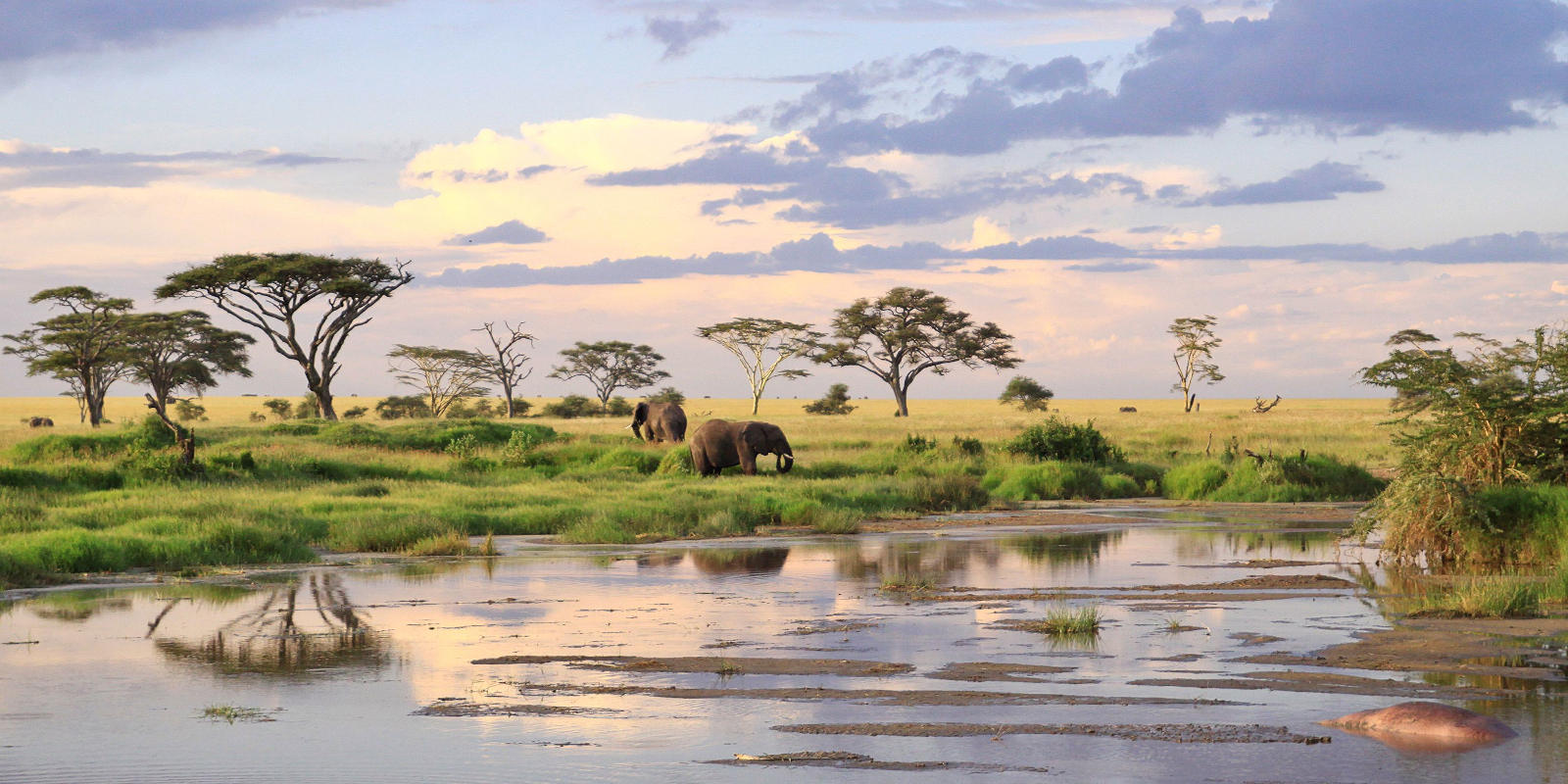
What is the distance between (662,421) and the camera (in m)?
43.3

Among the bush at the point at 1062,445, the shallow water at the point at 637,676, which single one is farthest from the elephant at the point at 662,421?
the shallow water at the point at 637,676

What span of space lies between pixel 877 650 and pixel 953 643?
0.70 m

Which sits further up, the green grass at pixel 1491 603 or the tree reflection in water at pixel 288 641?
the tree reflection in water at pixel 288 641

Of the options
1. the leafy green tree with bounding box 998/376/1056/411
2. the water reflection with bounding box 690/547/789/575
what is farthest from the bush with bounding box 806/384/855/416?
the water reflection with bounding box 690/547/789/575

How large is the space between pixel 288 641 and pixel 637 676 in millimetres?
3499

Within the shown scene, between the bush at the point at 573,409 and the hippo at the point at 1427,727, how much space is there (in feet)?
249

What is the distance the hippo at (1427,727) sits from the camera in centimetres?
810

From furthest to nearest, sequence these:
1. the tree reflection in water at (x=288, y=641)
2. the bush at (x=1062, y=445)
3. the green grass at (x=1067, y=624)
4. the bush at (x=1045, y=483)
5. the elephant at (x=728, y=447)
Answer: the bush at (x=1062, y=445) < the elephant at (x=728, y=447) < the bush at (x=1045, y=483) < the green grass at (x=1067, y=624) < the tree reflection in water at (x=288, y=641)

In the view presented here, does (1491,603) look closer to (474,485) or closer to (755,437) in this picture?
(474,485)

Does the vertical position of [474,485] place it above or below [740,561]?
above

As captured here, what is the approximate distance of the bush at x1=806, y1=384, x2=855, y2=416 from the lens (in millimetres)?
89562

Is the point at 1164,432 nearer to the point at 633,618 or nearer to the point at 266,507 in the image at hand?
the point at 266,507

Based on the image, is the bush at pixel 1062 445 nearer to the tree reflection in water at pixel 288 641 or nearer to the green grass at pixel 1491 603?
the green grass at pixel 1491 603

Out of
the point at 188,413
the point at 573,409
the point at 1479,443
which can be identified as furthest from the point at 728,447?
the point at 573,409
